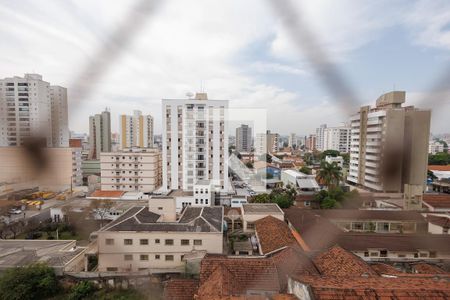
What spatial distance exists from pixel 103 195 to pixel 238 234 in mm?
7627

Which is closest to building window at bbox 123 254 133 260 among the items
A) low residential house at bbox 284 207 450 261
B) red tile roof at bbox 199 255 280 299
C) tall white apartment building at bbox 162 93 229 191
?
red tile roof at bbox 199 255 280 299

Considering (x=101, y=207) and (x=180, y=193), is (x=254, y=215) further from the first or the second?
(x=101, y=207)

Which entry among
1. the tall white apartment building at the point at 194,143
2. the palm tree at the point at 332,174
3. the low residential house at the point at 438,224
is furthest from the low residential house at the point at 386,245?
the tall white apartment building at the point at 194,143

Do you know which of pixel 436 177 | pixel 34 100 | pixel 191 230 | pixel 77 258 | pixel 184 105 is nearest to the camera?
pixel 34 100

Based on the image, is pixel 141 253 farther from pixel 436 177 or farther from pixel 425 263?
pixel 436 177

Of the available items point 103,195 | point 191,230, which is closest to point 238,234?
point 191,230

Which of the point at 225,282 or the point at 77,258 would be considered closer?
the point at 225,282

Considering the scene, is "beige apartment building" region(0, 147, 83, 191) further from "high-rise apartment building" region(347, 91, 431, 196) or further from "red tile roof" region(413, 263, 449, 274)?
"red tile roof" region(413, 263, 449, 274)

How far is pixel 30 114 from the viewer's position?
109 centimetres

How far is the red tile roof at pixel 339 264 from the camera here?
3708 millimetres

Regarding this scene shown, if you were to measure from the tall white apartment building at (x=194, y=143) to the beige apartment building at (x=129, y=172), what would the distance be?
1.84 meters

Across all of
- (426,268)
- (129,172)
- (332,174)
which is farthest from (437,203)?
(129,172)

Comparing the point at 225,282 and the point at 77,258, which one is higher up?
the point at 225,282

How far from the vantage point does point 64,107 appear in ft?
3.40
